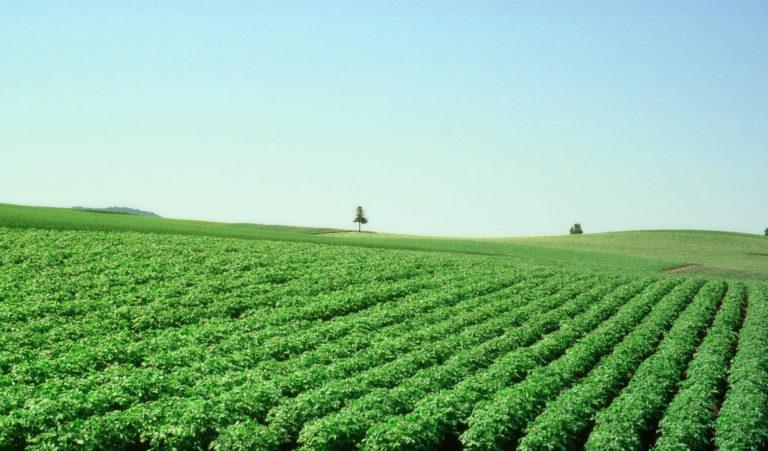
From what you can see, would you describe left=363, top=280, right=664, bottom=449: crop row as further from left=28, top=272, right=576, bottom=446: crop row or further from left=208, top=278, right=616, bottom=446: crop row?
left=28, top=272, right=576, bottom=446: crop row

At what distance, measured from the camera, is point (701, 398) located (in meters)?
13.3

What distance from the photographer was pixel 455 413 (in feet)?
39.0

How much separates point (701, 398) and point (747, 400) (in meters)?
1.00

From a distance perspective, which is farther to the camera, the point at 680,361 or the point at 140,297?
the point at 140,297

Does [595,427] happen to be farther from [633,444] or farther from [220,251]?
[220,251]

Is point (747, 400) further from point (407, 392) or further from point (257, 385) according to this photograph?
point (257, 385)

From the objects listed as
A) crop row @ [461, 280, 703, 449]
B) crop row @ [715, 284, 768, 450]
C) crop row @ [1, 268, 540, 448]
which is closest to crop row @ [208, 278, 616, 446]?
crop row @ [461, 280, 703, 449]

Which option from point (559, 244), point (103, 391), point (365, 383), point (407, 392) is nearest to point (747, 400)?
point (407, 392)

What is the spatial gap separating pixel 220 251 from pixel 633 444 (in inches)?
1069

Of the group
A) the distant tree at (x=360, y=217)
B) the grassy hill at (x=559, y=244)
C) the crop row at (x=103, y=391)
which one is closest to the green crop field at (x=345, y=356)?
the crop row at (x=103, y=391)

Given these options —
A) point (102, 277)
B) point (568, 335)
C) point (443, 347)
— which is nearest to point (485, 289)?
point (568, 335)

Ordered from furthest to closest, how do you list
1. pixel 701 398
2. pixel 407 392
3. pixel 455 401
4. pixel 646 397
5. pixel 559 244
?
pixel 559 244 → pixel 701 398 → pixel 646 397 → pixel 407 392 → pixel 455 401

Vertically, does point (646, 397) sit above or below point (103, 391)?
above

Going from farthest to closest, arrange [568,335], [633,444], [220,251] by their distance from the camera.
Result: 1. [220,251]
2. [568,335]
3. [633,444]
